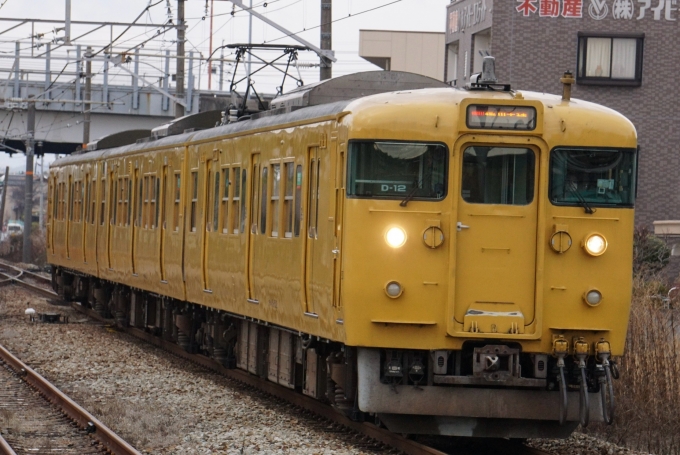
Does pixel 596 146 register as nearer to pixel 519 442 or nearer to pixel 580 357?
pixel 580 357

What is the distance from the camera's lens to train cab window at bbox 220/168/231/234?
547 inches

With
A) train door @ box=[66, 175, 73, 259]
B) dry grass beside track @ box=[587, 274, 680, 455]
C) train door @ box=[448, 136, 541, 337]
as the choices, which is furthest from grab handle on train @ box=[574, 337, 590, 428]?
train door @ box=[66, 175, 73, 259]

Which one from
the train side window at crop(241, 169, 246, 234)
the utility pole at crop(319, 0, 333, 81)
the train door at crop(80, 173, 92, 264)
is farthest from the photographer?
the train door at crop(80, 173, 92, 264)

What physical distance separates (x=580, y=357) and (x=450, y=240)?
127 cm

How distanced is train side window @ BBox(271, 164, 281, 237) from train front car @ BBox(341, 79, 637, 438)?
2.29 meters

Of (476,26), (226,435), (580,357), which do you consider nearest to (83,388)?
(226,435)

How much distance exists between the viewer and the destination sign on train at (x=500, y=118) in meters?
9.66

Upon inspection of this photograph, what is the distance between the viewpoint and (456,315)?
9562 mm

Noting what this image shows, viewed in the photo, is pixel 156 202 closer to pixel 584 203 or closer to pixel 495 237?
pixel 495 237

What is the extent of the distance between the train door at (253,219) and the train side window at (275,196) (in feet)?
1.56

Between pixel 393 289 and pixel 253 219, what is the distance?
3.53m

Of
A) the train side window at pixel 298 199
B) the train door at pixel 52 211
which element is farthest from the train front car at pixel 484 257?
the train door at pixel 52 211

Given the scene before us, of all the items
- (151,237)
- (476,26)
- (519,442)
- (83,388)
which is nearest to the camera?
(519,442)

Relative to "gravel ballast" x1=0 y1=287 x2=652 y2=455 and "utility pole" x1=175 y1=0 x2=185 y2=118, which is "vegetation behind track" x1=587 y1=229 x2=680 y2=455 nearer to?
"gravel ballast" x1=0 y1=287 x2=652 y2=455
